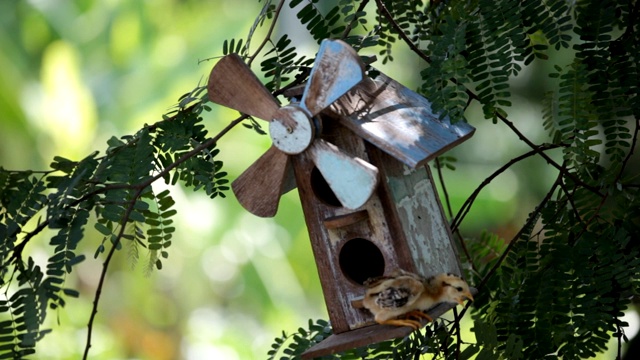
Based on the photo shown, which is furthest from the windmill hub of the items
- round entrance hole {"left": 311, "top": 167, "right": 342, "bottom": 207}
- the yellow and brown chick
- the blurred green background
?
the blurred green background

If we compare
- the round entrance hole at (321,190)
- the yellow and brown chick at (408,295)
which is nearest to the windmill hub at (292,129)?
the round entrance hole at (321,190)

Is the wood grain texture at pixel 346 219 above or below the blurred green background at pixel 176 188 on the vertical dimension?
below

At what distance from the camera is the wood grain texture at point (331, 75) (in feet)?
5.03

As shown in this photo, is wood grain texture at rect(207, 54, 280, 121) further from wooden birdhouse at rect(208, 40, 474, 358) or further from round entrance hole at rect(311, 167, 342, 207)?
round entrance hole at rect(311, 167, 342, 207)

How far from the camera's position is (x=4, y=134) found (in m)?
6.77

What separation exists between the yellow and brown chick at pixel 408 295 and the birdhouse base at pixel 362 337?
0.02m

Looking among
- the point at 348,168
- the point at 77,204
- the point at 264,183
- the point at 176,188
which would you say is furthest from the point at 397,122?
the point at 176,188

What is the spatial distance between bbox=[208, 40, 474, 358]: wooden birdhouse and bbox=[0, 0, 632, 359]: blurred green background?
13.1 ft

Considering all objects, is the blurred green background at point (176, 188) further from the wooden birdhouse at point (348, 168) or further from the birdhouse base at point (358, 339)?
the birdhouse base at point (358, 339)

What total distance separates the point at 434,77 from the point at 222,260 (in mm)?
5138

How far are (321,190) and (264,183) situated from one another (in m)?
0.13

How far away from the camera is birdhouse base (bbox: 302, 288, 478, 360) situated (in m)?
1.59

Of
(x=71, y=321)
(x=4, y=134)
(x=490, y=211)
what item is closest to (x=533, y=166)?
(x=490, y=211)

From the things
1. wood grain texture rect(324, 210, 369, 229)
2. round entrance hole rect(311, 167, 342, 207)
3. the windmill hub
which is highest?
the windmill hub
